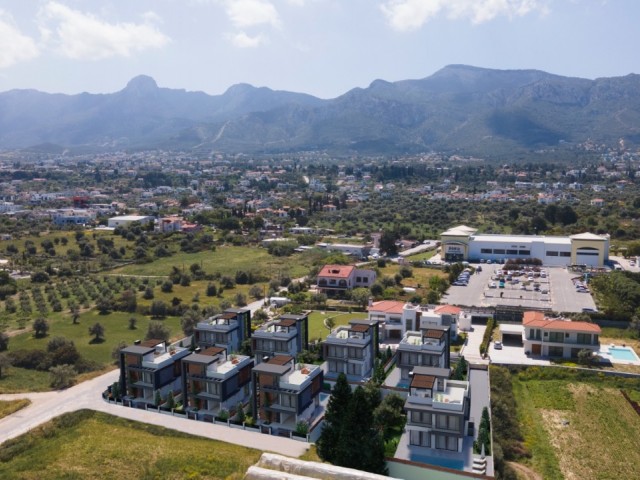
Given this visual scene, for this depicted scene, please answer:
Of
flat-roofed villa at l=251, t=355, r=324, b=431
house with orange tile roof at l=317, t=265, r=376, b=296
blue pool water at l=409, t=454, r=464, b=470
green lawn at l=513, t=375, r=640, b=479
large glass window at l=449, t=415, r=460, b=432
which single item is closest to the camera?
blue pool water at l=409, t=454, r=464, b=470

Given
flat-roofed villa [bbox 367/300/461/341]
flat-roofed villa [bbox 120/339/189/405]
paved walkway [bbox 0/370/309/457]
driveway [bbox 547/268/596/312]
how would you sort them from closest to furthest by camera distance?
paved walkway [bbox 0/370/309/457]
flat-roofed villa [bbox 120/339/189/405]
flat-roofed villa [bbox 367/300/461/341]
driveway [bbox 547/268/596/312]

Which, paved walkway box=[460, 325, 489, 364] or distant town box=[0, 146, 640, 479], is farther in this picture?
paved walkway box=[460, 325, 489, 364]

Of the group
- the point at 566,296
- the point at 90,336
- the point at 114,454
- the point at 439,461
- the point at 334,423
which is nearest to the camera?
the point at 114,454

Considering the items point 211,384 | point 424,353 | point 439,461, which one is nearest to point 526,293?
point 424,353

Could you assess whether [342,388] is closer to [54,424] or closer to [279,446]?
[279,446]

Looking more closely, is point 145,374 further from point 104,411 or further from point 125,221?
point 125,221

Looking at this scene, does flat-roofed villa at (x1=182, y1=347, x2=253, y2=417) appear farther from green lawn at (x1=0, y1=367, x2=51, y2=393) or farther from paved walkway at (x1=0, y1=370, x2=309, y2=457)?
green lawn at (x1=0, y1=367, x2=51, y2=393)

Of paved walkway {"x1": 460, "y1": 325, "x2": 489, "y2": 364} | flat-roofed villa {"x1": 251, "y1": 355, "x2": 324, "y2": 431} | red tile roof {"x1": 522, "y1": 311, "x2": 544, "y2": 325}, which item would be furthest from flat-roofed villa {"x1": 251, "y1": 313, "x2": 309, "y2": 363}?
red tile roof {"x1": 522, "y1": 311, "x2": 544, "y2": 325}
